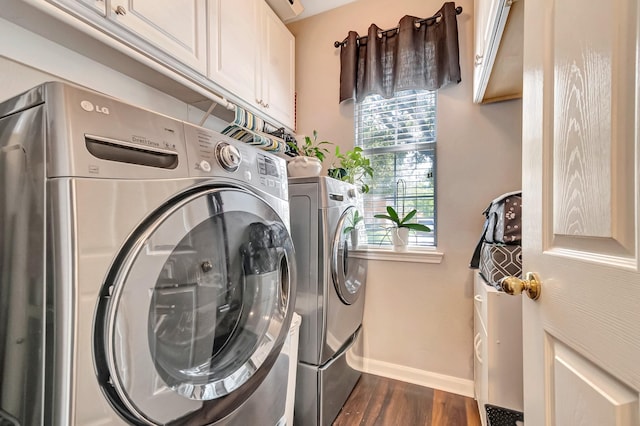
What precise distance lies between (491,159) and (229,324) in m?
1.79

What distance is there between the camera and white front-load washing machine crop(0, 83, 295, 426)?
0.48 m

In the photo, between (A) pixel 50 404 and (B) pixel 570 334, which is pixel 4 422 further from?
(B) pixel 570 334

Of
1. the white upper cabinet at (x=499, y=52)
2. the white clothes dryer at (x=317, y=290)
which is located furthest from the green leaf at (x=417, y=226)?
the white upper cabinet at (x=499, y=52)

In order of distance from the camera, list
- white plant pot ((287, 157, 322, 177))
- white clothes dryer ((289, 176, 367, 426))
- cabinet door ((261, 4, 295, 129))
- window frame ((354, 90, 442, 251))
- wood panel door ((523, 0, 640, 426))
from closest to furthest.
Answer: wood panel door ((523, 0, 640, 426)) < white clothes dryer ((289, 176, 367, 426)) < white plant pot ((287, 157, 322, 177)) < cabinet door ((261, 4, 295, 129)) < window frame ((354, 90, 442, 251))

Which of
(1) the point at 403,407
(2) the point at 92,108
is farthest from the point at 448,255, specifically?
(2) the point at 92,108

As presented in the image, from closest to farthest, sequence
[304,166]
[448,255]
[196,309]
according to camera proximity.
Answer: [196,309], [304,166], [448,255]

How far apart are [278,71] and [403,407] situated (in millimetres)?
2323

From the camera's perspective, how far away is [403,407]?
1625mm

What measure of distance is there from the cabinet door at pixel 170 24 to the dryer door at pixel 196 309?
0.80 meters

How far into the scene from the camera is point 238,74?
5.11 feet

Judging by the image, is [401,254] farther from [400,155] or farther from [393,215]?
[400,155]

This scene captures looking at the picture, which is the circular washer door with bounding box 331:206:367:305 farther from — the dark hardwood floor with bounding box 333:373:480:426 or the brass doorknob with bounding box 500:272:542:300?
the brass doorknob with bounding box 500:272:542:300

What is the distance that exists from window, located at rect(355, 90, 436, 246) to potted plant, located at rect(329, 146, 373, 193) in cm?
13

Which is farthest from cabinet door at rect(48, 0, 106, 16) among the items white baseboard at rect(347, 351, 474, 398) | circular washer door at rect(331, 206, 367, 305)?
white baseboard at rect(347, 351, 474, 398)
